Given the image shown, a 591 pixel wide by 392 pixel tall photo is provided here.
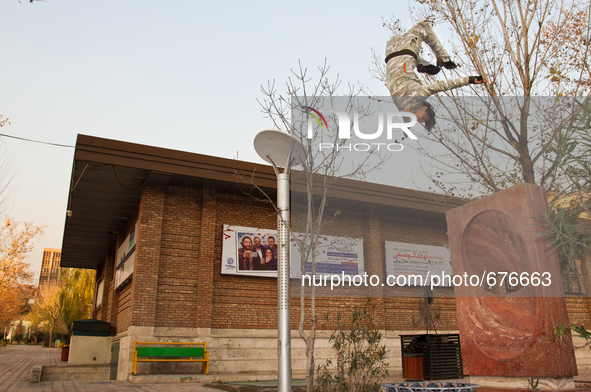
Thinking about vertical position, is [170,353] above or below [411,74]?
below

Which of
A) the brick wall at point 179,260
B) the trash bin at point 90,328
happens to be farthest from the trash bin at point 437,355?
the trash bin at point 90,328

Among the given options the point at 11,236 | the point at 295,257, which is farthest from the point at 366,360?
the point at 11,236

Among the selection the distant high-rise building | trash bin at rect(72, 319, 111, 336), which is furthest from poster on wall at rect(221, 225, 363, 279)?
the distant high-rise building

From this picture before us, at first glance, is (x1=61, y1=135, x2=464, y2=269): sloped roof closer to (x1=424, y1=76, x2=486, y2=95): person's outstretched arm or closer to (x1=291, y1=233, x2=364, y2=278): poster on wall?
(x1=291, y1=233, x2=364, y2=278): poster on wall

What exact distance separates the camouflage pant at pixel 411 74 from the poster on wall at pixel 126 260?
11.7m

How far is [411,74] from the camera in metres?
3.16

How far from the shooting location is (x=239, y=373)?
12633mm

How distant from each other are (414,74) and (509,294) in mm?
3163

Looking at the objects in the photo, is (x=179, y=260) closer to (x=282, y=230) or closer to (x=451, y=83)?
(x=282, y=230)

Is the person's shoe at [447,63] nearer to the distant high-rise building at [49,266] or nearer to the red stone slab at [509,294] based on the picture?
the red stone slab at [509,294]

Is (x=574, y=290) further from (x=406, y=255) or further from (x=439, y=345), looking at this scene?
(x=439, y=345)

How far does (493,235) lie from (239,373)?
9617mm

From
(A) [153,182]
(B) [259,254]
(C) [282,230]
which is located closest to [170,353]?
(B) [259,254]

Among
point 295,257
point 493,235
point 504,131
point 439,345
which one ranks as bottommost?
point 439,345
